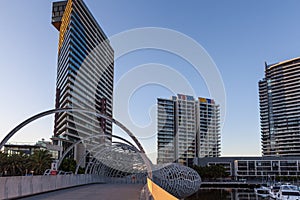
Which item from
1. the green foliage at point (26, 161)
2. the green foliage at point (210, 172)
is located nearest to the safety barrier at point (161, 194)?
the green foliage at point (26, 161)

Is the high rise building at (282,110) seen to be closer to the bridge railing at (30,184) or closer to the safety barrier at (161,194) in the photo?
the bridge railing at (30,184)

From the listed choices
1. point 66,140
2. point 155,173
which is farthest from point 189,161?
point 155,173

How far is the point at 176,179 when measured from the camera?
38.2 metres

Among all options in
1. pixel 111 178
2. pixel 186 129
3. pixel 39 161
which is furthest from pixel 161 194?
pixel 186 129

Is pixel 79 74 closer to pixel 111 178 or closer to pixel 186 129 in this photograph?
pixel 111 178

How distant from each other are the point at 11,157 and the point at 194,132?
9007cm

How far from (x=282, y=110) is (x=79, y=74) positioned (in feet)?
275

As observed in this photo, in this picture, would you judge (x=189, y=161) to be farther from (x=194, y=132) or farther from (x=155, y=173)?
(x=155, y=173)

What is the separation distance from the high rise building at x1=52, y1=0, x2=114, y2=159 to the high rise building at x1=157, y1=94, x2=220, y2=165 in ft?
87.8

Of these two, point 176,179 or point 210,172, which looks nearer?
point 176,179

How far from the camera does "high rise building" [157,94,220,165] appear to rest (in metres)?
135

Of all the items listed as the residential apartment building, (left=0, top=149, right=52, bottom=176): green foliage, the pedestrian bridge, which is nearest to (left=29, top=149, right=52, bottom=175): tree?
(left=0, top=149, right=52, bottom=176): green foliage

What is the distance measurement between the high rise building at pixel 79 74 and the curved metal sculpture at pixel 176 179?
158 feet

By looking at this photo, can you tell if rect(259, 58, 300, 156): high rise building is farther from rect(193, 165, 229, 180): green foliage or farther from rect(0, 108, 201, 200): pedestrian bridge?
rect(0, 108, 201, 200): pedestrian bridge
